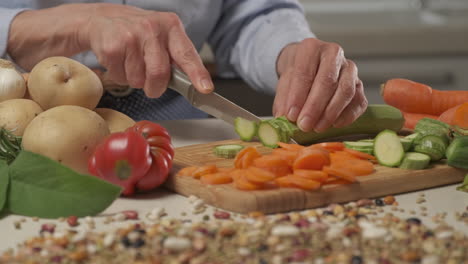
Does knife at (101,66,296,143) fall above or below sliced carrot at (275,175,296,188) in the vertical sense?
below

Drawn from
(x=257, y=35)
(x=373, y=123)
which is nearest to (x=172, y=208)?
(x=373, y=123)

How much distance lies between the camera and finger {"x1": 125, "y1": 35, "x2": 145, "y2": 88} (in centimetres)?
174

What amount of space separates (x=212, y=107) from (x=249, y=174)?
507 mm

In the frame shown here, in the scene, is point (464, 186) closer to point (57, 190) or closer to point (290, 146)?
point (290, 146)

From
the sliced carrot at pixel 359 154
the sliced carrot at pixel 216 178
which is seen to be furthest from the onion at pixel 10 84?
the sliced carrot at pixel 359 154

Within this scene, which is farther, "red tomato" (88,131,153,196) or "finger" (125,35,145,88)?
"finger" (125,35,145,88)

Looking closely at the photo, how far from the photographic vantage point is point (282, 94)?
191cm

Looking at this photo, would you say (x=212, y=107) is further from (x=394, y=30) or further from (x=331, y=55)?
(x=394, y=30)

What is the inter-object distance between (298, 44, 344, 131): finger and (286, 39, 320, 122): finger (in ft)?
0.08

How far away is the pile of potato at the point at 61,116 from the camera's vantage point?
4.64 ft

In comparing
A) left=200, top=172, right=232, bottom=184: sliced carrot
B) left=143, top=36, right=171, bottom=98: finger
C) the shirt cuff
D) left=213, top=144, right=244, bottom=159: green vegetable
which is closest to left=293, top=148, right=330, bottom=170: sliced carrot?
left=200, top=172, right=232, bottom=184: sliced carrot

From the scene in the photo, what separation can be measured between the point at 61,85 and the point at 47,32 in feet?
1.21

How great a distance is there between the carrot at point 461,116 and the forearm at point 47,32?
1.02 metres

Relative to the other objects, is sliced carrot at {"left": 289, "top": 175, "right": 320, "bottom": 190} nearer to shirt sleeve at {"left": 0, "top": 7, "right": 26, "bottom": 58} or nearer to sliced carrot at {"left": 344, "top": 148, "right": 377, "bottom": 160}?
sliced carrot at {"left": 344, "top": 148, "right": 377, "bottom": 160}
